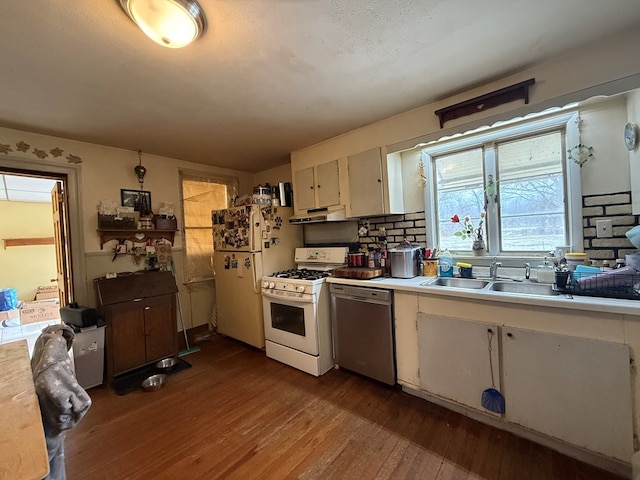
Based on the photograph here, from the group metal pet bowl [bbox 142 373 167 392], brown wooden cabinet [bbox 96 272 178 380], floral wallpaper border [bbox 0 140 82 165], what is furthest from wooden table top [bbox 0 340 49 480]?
floral wallpaper border [bbox 0 140 82 165]

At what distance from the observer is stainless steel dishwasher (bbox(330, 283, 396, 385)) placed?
7.05 ft

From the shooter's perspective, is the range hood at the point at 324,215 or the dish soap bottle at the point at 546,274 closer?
the dish soap bottle at the point at 546,274

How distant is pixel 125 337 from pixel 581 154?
13.5ft

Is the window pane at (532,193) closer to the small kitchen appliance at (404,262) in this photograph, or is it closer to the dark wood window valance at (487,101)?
the dark wood window valance at (487,101)

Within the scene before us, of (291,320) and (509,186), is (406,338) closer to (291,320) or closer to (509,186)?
(291,320)

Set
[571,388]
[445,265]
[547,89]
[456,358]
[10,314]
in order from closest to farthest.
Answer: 1. [571,388]
2. [547,89]
3. [456,358]
4. [445,265]
5. [10,314]

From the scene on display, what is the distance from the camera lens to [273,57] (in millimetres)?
1563

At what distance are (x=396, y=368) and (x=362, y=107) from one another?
2.21 metres

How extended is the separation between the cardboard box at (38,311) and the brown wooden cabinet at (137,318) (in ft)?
9.57

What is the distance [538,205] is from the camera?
2.08 m

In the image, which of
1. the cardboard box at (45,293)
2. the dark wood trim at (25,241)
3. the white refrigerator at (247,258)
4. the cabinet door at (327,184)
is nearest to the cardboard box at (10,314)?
the cardboard box at (45,293)

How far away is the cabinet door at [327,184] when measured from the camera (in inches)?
113

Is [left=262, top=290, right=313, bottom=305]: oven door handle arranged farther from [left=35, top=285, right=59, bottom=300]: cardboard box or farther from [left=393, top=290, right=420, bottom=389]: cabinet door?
[left=35, top=285, right=59, bottom=300]: cardboard box

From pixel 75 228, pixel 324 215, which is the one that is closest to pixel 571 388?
pixel 324 215
